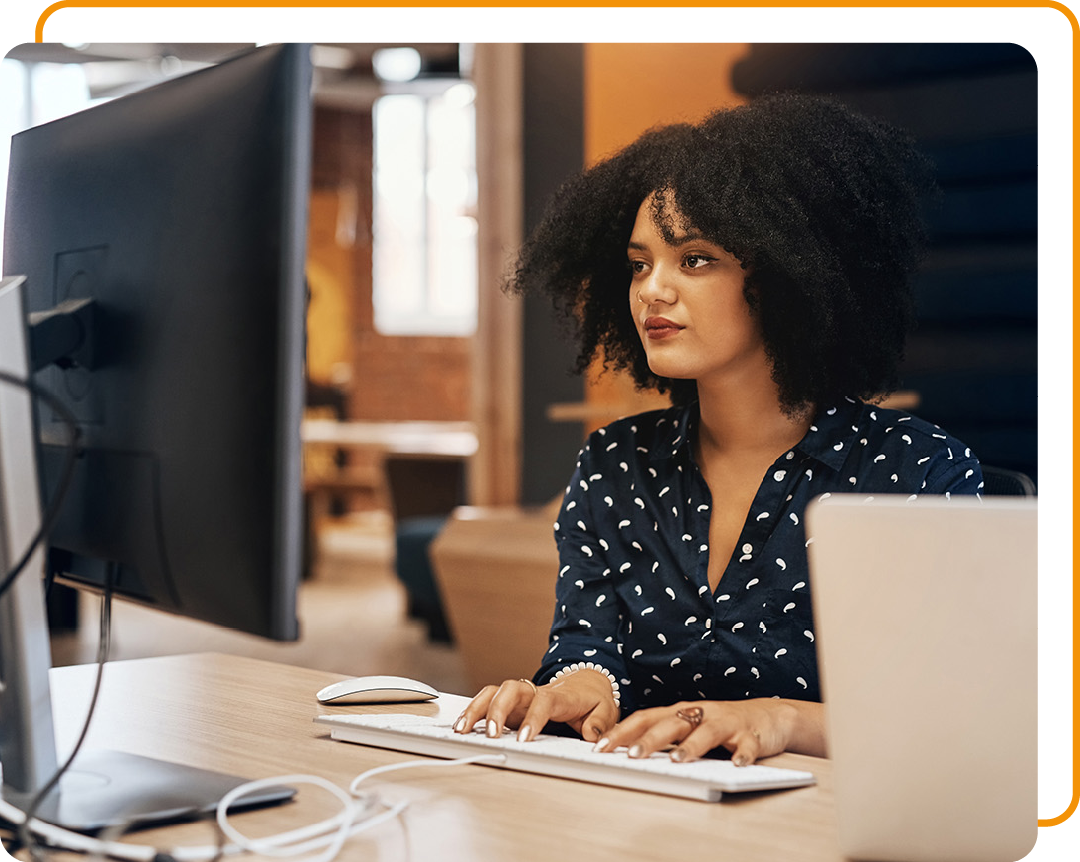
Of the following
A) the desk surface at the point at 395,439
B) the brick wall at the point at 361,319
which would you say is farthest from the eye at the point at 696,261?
the brick wall at the point at 361,319

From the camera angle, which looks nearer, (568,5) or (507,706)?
(507,706)

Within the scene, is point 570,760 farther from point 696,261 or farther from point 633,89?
point 633,89

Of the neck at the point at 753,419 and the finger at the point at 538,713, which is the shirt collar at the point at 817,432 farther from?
the finger at the point at 538,713

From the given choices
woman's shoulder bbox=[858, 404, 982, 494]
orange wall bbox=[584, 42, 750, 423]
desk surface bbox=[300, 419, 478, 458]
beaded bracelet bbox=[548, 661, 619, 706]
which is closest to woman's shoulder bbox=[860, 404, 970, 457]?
woman's shoulder bbox=[858, 404, 982, 494]

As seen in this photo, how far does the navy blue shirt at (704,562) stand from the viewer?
3.73ft

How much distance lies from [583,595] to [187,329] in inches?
23.9

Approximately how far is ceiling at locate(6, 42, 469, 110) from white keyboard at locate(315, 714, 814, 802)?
67 centimetres

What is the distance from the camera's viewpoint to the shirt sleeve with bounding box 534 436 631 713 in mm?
1132

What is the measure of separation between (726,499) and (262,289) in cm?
70

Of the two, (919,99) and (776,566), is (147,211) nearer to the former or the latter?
(776,566)

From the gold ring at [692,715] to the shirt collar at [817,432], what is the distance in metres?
0.44

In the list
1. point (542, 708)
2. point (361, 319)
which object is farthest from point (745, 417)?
point (361, 319)

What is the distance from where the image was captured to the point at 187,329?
75 cm

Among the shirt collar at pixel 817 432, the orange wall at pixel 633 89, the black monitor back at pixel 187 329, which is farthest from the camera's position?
the orange wall at pixel 633 89
